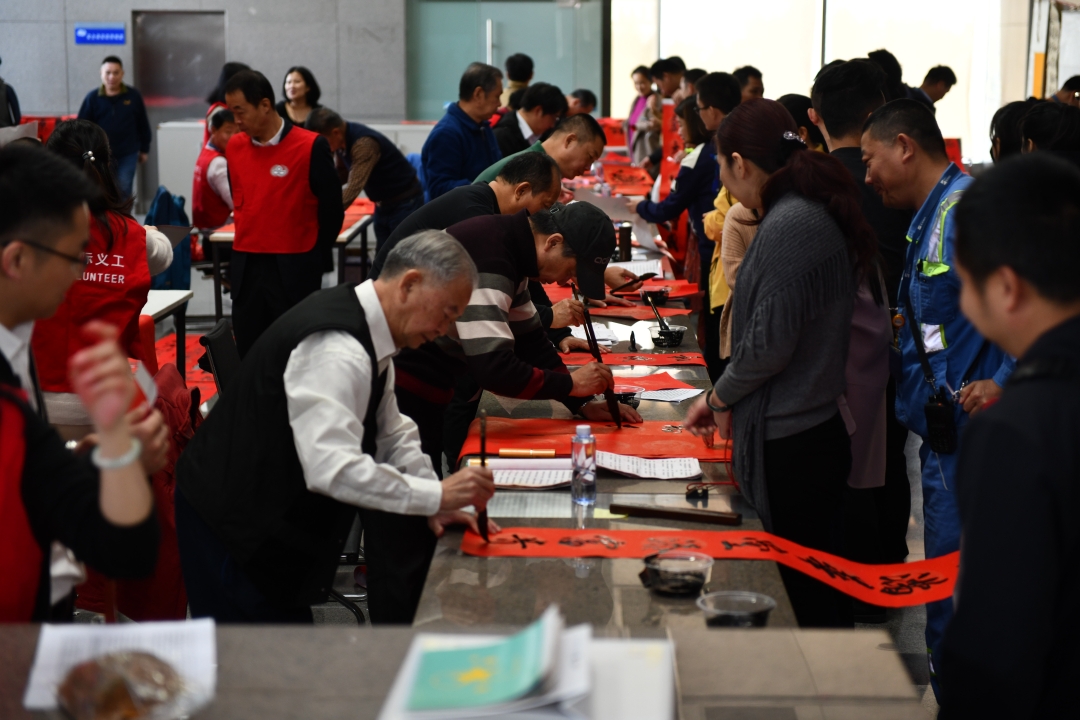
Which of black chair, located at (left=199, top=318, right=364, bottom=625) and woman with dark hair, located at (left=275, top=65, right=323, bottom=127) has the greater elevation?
woman with dark hair, located at (left=275, top=65, right=323, bottom=127)

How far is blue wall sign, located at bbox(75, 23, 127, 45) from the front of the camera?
11.8 meters

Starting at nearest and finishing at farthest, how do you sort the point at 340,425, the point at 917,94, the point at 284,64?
the point at 340,425, the point at 917,94, the point at 284,64

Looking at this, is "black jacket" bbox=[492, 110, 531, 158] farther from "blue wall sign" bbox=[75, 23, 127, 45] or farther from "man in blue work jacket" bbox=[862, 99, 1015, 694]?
"blue wall sign" bbox=[75, 23, 127, 45]

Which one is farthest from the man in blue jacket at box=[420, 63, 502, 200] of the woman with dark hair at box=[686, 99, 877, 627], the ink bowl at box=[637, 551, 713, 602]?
the ink bowl at box=[637, 551, 713, 602]

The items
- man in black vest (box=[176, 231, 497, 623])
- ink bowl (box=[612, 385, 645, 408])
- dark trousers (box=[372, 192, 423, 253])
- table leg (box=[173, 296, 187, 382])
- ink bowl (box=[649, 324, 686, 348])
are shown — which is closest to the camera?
man in black vest (box=[176, 231, 497, 623])

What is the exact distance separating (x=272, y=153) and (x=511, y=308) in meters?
2.45

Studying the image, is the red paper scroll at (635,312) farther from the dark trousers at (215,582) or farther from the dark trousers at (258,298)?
the dark trousers at (215,582)

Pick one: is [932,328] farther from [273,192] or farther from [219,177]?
[219,177]

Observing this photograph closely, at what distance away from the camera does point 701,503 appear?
2369 mm

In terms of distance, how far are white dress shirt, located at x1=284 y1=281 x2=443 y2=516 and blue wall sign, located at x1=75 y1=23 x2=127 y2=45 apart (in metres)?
11.0

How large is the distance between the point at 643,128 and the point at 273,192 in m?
5.26

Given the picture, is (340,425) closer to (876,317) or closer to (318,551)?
(318,551)

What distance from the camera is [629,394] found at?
126 inches

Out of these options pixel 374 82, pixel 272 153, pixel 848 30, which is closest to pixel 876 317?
pixel 272 153
